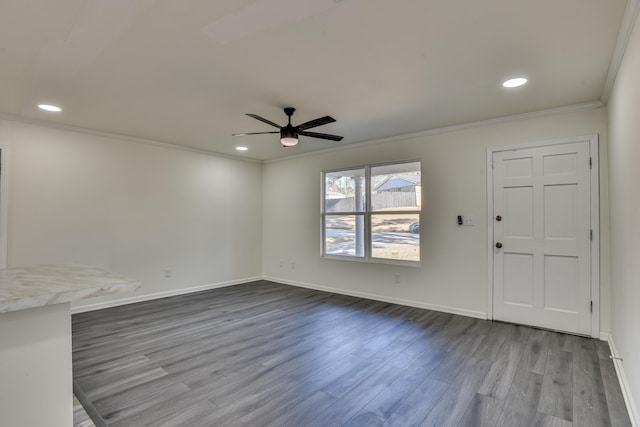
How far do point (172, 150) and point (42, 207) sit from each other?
1.83 meters

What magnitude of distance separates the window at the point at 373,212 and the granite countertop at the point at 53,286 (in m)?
3.75

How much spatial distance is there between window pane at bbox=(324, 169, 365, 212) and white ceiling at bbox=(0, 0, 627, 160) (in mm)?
1467

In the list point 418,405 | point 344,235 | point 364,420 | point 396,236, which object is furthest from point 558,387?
point 344,235

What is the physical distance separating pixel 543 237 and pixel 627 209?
1.40m

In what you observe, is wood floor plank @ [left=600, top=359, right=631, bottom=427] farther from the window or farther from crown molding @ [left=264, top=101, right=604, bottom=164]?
crown molding @ [left=264, top=101, right=604, bottom=164]

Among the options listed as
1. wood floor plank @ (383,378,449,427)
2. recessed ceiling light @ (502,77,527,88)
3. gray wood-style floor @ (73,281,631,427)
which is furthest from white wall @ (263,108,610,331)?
wood floor plank @ (383,378,449,427)

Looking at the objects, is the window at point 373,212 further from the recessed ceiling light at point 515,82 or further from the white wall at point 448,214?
the recessed ceiling light at point 515,82

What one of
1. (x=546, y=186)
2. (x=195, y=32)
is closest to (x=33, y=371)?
(x=195, y=32)

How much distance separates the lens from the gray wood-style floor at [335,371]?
203 centimetres

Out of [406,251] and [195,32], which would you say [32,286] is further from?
[406,251]

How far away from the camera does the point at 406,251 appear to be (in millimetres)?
4598

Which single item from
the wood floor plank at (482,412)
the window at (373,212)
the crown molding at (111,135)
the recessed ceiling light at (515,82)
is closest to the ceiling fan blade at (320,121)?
the recessed ceiling light at (515,82)

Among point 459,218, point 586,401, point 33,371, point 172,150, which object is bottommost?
point 586,401

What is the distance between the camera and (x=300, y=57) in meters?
2.42
